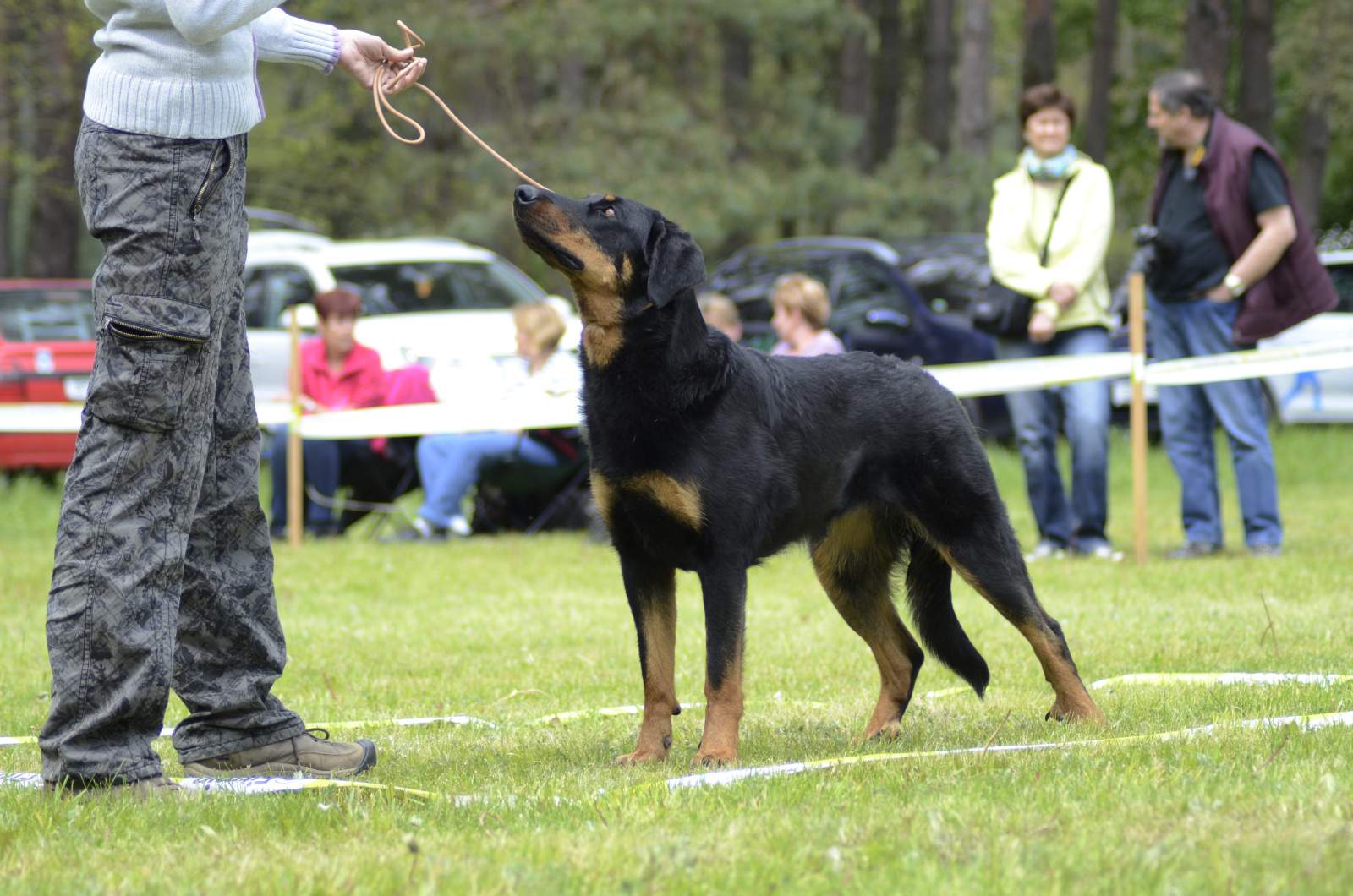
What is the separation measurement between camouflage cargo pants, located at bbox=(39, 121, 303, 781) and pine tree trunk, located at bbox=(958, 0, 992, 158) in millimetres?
19963

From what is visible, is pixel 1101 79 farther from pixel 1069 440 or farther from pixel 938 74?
pixel 1069 440

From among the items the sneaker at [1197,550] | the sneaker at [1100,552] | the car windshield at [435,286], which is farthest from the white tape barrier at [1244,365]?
the car windshield at [435,286]

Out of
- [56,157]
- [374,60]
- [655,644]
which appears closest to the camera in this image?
[374,60]

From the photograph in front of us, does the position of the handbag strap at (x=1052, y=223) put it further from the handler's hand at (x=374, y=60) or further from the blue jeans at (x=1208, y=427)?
the handler's hand at (x=374, y=60)

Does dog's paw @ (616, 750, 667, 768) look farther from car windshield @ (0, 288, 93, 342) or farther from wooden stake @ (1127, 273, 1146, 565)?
car windshield @ (0, 288, 93, 342)

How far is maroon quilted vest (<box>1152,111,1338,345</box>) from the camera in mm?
8750

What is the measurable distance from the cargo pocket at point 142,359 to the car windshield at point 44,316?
10.7m

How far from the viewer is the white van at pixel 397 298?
524 inches

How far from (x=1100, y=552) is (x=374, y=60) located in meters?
6.05

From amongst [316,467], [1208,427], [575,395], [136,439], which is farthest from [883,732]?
[316,467]

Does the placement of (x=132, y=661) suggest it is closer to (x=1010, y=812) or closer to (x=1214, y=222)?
(x=1010, y=812)

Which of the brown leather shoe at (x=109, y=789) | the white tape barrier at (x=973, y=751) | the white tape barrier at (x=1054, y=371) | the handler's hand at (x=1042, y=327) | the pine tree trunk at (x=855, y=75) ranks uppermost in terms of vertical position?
the pine tree trunk at (x=855, y=75)

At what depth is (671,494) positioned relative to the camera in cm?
435

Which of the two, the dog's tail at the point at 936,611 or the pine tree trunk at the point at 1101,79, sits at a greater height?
the pine tree trunk at the point at 1101,79
